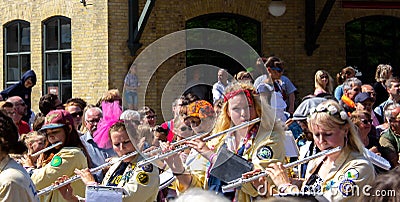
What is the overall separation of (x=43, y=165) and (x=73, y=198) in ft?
1.59

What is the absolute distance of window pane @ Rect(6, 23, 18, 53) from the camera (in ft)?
56.5

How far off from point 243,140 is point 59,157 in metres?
1.53

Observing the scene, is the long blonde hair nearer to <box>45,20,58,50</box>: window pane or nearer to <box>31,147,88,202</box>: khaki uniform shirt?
<box>31,147,88,202</box>: khaki uniform shirt

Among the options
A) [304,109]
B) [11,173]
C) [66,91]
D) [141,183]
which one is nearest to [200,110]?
[141,183]

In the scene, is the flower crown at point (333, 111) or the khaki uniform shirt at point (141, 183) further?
the khaki uniform shirt at point (141, 183)

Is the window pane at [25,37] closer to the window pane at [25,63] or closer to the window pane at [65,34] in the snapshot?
Answer: the window pane at [25,63]

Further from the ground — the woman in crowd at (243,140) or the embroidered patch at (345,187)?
the woman in crowd at (243,140)

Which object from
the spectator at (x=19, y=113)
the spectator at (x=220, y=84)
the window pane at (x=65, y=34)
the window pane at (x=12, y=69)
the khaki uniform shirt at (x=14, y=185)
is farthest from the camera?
the window pane at (x=12, y=69)

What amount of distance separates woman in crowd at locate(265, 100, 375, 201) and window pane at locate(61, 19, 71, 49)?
1177cm

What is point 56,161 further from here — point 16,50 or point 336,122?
point 16,50

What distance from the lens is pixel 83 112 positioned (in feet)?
30.5

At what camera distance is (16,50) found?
677 inches

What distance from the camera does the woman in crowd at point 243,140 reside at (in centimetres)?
551

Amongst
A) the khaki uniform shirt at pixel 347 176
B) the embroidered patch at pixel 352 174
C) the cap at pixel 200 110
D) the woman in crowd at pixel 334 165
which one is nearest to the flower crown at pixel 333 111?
the woman in crowd at pixel 334 165
